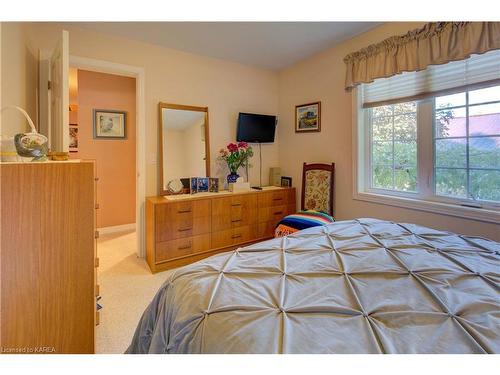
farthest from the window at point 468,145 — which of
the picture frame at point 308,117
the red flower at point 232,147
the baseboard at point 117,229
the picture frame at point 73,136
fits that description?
the picture frame at point 73,136

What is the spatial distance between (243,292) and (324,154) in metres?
2.81

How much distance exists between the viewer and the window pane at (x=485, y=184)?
6.71ft

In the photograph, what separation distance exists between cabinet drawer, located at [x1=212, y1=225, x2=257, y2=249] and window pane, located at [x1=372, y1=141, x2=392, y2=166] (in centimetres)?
169

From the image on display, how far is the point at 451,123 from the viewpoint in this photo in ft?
7.44

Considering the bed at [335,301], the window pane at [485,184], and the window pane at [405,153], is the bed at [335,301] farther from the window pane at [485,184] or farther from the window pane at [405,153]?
the window pane at [405,153]

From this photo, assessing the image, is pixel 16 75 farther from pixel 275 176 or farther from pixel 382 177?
pixel 382 177

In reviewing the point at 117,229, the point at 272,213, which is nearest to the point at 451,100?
the point at 272,213

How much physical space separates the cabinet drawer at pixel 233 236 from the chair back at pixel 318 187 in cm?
83

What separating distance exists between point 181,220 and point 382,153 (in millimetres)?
2330

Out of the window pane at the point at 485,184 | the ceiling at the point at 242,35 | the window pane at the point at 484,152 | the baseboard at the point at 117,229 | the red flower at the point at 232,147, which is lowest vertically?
the baseboard at the point at 117,229

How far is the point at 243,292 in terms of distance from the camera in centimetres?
91

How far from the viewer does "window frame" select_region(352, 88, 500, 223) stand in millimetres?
2141

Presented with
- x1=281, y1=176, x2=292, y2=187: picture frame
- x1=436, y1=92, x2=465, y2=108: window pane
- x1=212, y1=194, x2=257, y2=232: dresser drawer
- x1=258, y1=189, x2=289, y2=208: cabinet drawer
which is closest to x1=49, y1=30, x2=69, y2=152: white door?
x1=212, y1=194, x2=257, y2=232: dresser drawer

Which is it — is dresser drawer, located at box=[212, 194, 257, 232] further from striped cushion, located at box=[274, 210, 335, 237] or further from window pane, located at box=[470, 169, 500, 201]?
window pane, located at box=[470, 169, 500, 201]
